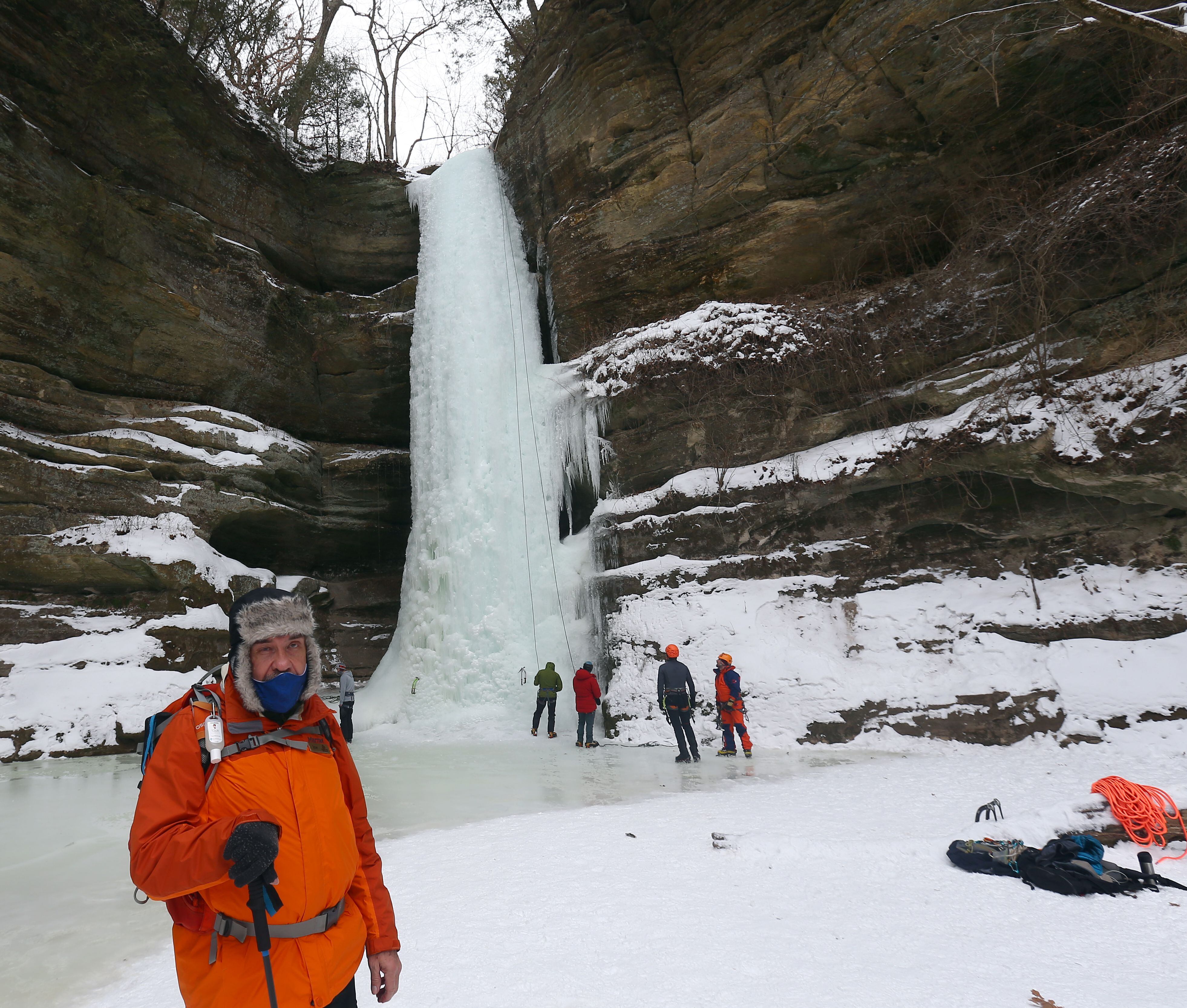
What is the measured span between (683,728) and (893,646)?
322cm

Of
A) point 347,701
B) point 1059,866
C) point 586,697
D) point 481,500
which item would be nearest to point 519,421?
point 481,500

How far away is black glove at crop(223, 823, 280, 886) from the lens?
155 centimetres

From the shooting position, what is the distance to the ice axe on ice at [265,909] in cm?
159

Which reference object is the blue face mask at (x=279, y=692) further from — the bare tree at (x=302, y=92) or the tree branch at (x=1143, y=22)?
the bare tree at (x=302, y=92)

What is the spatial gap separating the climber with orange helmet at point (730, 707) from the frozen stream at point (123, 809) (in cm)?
42

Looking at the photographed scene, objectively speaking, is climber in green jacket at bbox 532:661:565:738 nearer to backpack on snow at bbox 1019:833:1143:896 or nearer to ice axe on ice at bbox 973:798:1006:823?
ice axe on ice at bbox 973:798:1006:823

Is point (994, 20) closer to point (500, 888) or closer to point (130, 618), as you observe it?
point (500, 888)

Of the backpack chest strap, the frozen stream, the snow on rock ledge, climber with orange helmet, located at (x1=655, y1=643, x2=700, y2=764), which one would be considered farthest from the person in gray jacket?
the backpack chest strap

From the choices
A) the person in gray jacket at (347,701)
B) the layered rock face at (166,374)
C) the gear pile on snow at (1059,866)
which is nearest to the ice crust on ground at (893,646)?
the person in gray jacket at (347,701)

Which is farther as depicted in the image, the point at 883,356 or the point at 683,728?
the point at 883,356

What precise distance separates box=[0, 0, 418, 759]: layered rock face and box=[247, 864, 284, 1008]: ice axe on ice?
10546mm

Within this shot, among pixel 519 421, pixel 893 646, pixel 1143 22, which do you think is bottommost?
pixel 893 646

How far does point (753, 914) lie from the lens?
11.9ft

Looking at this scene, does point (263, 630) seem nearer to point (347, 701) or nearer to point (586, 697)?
point (586, 697)
